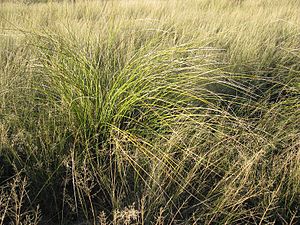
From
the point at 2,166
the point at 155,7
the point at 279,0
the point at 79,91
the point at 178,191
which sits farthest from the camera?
the point at 279,0

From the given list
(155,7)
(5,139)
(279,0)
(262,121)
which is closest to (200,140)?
(262,121)

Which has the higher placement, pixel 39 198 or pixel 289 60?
pixel 289 60

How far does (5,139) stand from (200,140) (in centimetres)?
92

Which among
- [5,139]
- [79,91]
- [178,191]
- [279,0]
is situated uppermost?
[279,0]

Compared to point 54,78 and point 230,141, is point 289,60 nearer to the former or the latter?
point 230,141

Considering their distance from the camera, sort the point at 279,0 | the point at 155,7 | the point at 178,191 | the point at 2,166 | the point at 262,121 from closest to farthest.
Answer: the point at 178,191 → the point at 2,166 → the point at 262,121 → the point at 155,7 → the point at 279,0

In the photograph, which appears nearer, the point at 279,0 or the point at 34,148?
the point at 34,148

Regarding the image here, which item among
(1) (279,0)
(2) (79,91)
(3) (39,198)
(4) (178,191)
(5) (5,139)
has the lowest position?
(3) (39,198)

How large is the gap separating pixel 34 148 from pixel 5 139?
0.13 m

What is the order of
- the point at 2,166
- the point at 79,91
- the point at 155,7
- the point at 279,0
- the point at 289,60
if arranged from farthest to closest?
the point at 279,0 < the point at 155,7 < the point at 289,60 < the point at 79,91 < the point at 2,166

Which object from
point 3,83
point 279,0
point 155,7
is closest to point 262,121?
point 3,83

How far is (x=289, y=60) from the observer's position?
2760 millimetres

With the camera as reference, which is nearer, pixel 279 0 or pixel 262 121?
pixel 262 121

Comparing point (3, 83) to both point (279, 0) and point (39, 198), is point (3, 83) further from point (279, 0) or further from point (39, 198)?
point (279, 0)
